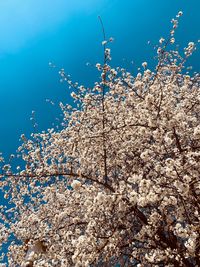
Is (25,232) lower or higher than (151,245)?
higher

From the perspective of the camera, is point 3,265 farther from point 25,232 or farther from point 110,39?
point 110,39

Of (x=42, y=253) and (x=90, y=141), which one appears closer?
(x=42, y=253)

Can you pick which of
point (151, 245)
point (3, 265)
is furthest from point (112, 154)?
point (3, 265)

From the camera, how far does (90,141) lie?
998 centimetres

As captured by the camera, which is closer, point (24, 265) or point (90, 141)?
point (24, 265)

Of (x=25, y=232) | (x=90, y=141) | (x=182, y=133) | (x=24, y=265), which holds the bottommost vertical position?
(x=24, y=265)

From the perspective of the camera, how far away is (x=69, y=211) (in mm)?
9297

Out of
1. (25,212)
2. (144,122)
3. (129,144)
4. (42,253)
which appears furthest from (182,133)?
(25,212)

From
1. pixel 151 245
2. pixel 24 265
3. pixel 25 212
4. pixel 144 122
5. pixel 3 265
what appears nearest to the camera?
pixel 24 265

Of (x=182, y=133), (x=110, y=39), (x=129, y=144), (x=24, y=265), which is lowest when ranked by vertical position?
(x=24, y=265)

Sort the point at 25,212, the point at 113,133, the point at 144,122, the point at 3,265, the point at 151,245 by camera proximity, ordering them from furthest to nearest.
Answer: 1. the point at 25,212
2. the point at 113,133
3. the point at 144,122
4. the point at 151,245
5. the point at 3,265

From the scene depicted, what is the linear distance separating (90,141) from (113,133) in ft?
2.35

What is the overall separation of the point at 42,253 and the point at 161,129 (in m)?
3.62

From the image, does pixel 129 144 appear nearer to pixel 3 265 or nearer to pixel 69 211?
pixel 69 211
